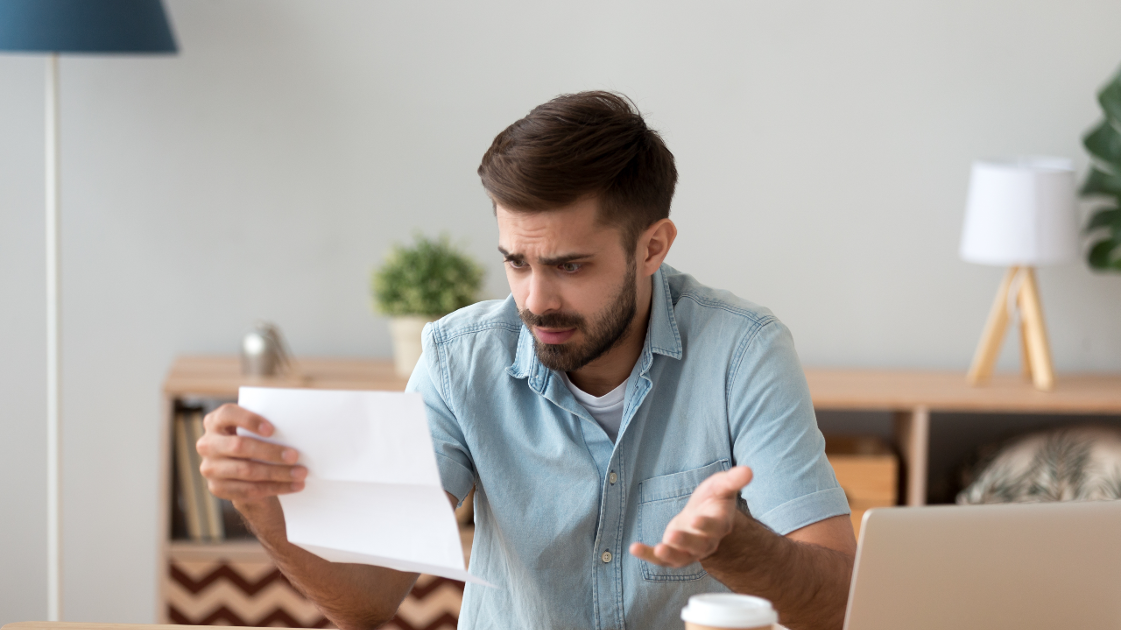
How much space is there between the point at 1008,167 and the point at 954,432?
0.69m

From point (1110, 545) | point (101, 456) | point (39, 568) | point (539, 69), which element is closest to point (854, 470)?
point (539, 69)

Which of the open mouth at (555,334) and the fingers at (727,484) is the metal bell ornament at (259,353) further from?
the fingers at (727,484)

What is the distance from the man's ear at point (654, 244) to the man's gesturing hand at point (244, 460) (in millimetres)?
536

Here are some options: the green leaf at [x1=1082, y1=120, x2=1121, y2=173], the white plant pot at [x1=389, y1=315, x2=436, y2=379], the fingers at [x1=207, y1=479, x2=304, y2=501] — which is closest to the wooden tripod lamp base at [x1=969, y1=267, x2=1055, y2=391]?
the green leaf at [x1=1082, y1=120, x2=1121, y2=173]

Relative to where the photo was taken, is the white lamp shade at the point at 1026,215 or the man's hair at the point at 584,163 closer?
the man's hair at the point at 584,163

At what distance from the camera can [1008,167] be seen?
2.20 metres

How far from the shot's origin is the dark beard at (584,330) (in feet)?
4.17

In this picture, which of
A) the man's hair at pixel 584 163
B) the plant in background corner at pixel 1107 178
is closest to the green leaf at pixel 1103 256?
the plant in background corner at pixel 1107 178

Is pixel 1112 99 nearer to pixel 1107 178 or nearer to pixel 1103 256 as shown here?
pixel 1107 178

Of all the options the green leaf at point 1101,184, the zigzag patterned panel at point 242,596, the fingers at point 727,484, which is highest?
the green leaf at point 1101,184

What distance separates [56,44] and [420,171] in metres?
0.82

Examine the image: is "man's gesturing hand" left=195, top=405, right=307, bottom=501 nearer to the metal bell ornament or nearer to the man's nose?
the man's nose

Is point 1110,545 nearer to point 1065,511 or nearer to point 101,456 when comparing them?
point 1065,511

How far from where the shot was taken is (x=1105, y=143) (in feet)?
7.43
